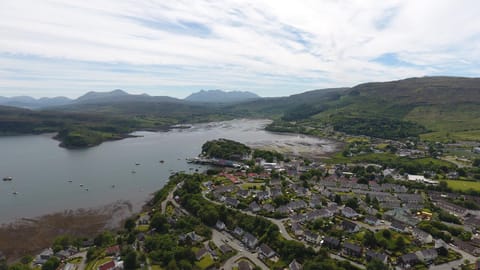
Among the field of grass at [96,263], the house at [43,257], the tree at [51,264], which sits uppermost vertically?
the tree at [51,264]

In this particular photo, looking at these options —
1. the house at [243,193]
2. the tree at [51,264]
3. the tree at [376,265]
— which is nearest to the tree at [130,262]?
the tree at [51,264]

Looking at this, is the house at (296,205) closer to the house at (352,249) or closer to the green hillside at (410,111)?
the house at (352,249)

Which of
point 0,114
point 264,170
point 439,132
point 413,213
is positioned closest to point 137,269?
point 413,213

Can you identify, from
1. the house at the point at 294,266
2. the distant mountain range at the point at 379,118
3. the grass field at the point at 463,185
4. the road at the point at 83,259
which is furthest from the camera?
the distant mountain range at the point at 379,118

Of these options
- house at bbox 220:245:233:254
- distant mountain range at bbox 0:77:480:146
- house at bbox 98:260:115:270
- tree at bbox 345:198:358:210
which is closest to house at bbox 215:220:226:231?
house at bbox 220:245:233:254

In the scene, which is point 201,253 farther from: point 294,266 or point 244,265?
point 294,266

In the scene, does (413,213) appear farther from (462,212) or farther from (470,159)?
(470,159)
